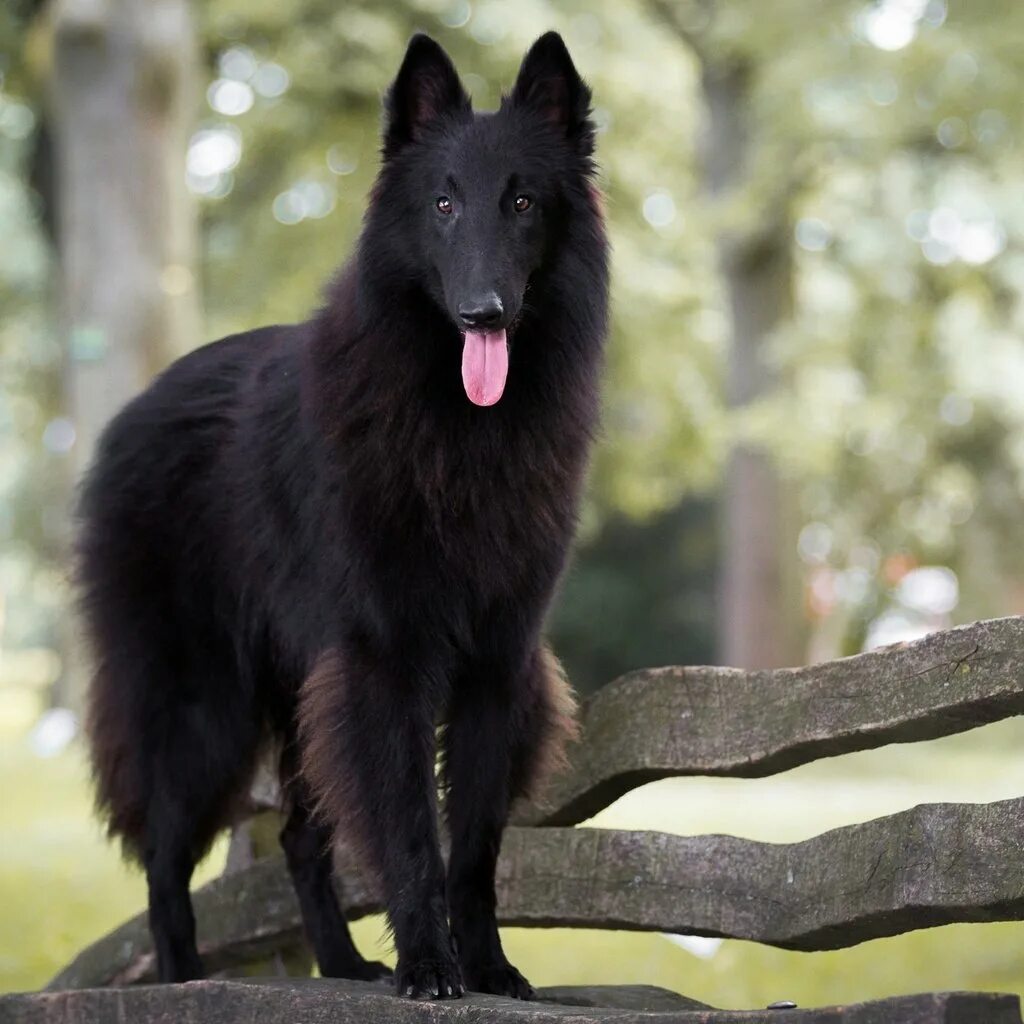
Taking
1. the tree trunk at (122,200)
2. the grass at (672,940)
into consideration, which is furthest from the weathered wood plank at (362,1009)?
the tree trunk at (122,200)

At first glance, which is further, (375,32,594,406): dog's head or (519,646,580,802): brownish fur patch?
(519,646,580,802): brownish fur patch

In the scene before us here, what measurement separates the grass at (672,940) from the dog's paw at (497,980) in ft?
5.76

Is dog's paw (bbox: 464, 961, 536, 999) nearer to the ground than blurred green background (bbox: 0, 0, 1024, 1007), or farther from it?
nearer to the ground

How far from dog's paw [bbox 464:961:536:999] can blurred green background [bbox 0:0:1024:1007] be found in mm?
1081

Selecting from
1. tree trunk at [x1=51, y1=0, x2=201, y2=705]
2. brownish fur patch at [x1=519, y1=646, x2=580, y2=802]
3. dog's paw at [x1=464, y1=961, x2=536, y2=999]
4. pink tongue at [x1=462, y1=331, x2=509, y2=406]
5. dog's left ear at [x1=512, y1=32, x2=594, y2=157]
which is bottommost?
dog's paw at [x1=464, y1=961, x2=536, y2=999]

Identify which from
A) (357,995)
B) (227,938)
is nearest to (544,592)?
(357,995)

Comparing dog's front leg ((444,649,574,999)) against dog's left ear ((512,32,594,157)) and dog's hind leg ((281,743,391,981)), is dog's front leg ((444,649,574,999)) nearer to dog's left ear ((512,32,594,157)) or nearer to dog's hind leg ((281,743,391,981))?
dog's hind leg ((281,743,391,981))

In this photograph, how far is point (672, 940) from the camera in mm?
7211

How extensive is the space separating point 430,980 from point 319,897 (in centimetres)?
105

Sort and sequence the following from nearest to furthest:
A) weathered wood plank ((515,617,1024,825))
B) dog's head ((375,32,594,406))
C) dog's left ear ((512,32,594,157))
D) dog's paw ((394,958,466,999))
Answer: weathered wood plank ((515,617,1024,825)) < dog's paw ((394,958,466,999)) < dog's head ((375,32,594,406)) < dog's left ear ((512,32,594,157))

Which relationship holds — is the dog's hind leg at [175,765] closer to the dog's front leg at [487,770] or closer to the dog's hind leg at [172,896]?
the dog's hind leg at [172,896]

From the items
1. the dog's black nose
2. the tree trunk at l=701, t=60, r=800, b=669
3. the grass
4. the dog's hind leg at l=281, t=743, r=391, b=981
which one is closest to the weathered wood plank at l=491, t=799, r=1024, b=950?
the dog's hind leg at l=281, t=743, r=391, b=981

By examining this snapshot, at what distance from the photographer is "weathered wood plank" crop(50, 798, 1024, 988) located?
2.92 m

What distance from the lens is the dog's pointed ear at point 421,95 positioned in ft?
13.4
